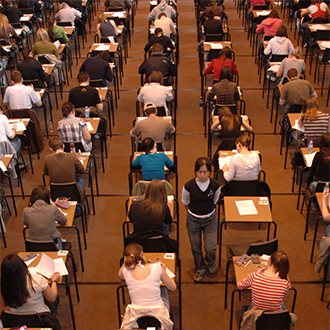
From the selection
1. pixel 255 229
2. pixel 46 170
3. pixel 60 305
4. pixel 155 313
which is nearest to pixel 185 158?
pixel 255 229

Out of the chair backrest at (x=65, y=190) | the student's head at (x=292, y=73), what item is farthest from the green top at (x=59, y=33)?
the chair backrest at (x=65, y=190)

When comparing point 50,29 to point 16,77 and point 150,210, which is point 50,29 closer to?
point 16,77

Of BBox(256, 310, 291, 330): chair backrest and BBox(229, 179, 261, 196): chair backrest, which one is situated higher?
BBox(229, 179, 261, 196): chair backrest

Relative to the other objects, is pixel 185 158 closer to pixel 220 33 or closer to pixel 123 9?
pixel 220 33

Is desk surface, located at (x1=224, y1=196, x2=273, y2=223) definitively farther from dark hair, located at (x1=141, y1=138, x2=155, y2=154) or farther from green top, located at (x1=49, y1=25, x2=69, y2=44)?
green top, located at (x1=49, y1=25, x2=69, y2=44)

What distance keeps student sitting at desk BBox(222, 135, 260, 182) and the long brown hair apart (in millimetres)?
1191

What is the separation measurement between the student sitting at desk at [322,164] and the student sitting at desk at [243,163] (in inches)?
31.2

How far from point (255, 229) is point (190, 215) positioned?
156 centimetres

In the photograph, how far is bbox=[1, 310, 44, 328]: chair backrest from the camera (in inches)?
167

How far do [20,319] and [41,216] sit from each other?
1.24 m

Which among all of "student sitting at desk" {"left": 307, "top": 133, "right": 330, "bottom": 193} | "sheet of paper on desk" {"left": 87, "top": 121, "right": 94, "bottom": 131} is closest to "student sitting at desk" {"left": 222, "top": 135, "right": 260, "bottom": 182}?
"student sitting at desk" {"left": 307, "top": 133, "right": 330, "bottom": 193}

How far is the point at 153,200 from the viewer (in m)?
5.04

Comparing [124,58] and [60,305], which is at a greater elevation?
[124,58]

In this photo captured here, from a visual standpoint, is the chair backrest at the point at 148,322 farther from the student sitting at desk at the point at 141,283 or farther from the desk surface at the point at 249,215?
the desk surface at the point at 249,215
